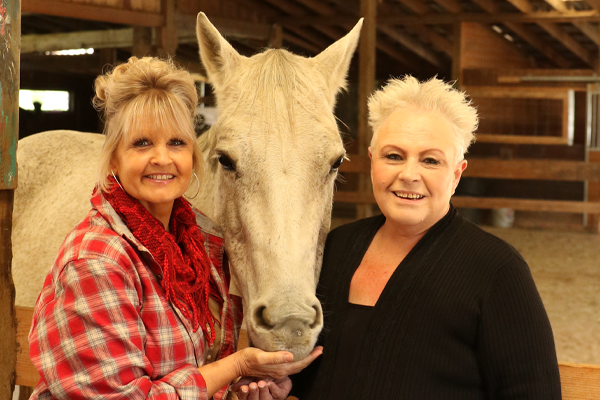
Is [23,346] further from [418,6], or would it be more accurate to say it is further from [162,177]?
[418,6]

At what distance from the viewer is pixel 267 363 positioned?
1393 mm

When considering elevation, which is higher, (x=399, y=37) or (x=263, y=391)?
(x=399, y=37)

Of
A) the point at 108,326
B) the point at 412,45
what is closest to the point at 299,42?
the point at 412,45

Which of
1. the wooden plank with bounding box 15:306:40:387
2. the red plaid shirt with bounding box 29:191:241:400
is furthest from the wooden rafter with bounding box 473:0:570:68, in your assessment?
the red plaid shirt with bounding box 29:191:241:400

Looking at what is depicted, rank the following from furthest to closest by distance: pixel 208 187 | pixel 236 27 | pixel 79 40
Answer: pixel 236 27 < pixel 79 40 < pixel 208 187

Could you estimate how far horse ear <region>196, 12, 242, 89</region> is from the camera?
6.35 ft

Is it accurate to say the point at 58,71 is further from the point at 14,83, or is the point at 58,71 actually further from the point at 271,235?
the point at 271,235

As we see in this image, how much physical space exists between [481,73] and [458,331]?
8392mm

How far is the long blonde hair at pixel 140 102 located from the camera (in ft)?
4.68

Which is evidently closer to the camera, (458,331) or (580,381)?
(458,331)

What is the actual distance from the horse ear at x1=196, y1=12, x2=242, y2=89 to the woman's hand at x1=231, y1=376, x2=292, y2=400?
0.98 meters

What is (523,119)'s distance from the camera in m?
9.61

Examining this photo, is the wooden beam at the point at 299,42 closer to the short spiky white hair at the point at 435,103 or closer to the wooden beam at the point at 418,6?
the wooden beam at the point at 418,6

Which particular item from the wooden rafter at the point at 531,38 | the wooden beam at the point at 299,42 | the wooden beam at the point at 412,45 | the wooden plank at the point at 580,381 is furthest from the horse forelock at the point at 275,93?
the wooden beam at the point at 299,42
